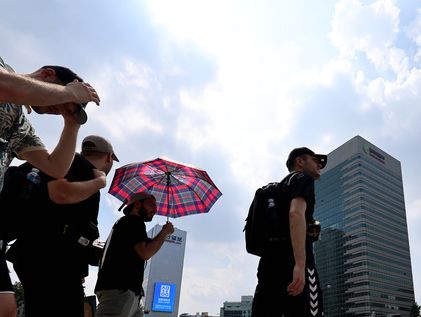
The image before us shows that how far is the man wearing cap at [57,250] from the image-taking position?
2.48 m

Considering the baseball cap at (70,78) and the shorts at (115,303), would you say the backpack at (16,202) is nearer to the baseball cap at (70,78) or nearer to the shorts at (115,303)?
the baseball cap at (70,78)

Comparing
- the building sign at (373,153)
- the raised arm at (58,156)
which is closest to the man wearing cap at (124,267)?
the raised arm at (58,156)

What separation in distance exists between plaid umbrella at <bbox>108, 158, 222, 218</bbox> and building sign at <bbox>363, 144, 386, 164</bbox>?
419ft

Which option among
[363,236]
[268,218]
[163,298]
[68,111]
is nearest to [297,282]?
[268,218]

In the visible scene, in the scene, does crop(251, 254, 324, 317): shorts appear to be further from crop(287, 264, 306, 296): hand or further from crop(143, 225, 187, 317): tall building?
crop(143, 225, 187, 317): tall building

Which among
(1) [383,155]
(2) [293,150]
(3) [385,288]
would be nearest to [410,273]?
(3) [385,288]

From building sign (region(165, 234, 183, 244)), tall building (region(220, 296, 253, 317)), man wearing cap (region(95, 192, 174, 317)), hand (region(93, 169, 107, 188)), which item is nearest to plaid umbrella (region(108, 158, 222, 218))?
man wearing cap (region(95, 192, 174, 317))

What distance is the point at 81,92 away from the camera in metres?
2.02

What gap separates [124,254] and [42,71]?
233 centimetres

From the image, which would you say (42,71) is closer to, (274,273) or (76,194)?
(76,194)

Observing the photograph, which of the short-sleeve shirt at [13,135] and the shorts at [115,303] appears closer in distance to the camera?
the short-sleeve shirt at [13,135]

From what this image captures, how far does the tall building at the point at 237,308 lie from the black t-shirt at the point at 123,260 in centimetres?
16860

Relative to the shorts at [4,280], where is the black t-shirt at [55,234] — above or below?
above

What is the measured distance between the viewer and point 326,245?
126750 mm
